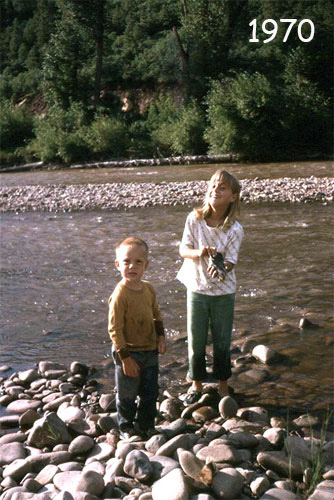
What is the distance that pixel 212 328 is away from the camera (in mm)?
4637

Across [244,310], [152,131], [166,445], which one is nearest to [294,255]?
[244,310]

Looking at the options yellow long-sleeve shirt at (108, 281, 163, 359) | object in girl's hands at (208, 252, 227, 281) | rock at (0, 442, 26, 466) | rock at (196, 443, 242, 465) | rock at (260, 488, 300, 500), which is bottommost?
rock at (0, 442, 26, 466)

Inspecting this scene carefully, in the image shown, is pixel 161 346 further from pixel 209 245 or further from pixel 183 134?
pixel 183 134

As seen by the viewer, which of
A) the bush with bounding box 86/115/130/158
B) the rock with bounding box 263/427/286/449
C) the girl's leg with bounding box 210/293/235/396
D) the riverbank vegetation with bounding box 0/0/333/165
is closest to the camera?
the rock with bounding box 263/427/286/449

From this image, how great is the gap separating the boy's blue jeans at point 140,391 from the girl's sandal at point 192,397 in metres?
0.52

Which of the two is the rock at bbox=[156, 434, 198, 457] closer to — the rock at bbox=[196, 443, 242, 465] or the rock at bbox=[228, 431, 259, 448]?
the rock at bbox=[196, 443, 242, 465]

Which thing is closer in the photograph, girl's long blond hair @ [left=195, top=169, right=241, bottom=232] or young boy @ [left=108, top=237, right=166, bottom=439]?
young boy @ [left=108, top=237, right=166, bottom=439]

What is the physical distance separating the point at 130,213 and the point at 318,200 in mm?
5179

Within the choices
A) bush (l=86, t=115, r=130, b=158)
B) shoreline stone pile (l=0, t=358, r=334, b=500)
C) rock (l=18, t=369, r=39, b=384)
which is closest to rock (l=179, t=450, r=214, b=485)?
shoreline stone pile (l=0, t=358, r=334, b=500)

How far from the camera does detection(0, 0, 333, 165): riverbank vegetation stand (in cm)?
3347

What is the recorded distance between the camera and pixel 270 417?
14.5 feet

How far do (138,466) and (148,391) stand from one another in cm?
71

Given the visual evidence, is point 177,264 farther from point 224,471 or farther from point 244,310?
point 224,471

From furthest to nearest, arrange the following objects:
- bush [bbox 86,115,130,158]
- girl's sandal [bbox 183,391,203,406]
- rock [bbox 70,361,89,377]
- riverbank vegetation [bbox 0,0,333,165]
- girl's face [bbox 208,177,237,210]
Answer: bush [bbox 86,115,130,158] < riverbank vegetation [bbox 0,0,333,165] < rock [bbox 70,361,89,377] < girl's sandal [bbox 183,391,203,406] < girl's face [bbox 208,177,237,210]
